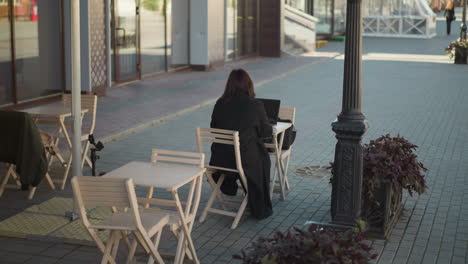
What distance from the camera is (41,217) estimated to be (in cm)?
737

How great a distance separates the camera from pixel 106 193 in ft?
17.2

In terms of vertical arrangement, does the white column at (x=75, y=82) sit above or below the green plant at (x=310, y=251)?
above

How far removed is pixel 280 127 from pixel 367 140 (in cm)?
379

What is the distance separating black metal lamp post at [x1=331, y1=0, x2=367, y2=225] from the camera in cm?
640

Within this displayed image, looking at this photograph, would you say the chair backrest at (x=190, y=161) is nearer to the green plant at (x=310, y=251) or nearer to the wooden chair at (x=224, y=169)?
the wooden chair at (x=224, y=169)

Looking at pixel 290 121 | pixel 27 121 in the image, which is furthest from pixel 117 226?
pixel 290 121

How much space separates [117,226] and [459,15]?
57923 mm

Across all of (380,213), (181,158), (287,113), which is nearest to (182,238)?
(181,158)

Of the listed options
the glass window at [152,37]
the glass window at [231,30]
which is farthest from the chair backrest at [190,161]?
the glass window at [231,30]

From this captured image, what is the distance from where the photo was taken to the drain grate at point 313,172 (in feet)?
30.7

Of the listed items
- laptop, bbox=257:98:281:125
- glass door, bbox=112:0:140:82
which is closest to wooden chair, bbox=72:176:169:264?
laptop, bbox=257:98:281:125

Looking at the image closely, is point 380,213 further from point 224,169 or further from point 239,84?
point 239,84

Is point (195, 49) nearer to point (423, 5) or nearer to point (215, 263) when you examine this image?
point (215, 263)

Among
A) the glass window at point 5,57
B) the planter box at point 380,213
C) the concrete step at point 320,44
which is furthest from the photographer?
the concrete step at point 320,44
